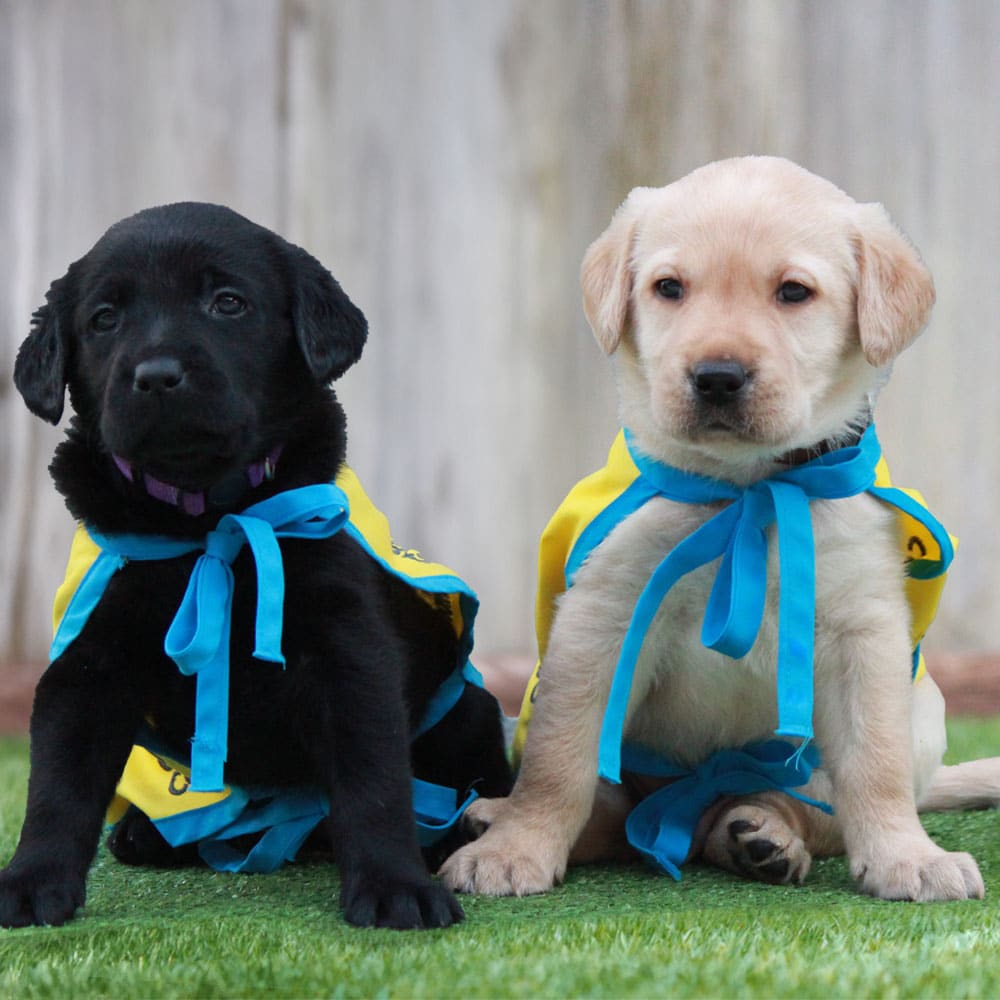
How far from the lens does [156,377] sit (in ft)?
8.07

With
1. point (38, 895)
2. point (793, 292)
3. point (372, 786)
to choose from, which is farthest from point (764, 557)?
point (38, 895)

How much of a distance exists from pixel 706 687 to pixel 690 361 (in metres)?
0.74

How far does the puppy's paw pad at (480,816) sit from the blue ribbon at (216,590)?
66 cm

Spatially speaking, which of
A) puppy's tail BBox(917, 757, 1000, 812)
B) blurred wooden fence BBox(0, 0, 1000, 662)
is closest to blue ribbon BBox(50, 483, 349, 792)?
puppy's tail BBox(917, 757, 1000, 812)

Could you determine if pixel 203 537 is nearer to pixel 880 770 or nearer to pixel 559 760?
pixel 559 760

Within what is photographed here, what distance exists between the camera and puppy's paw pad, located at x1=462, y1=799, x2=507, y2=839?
303 centimetres

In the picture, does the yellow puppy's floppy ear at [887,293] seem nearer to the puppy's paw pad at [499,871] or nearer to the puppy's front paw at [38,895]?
the puppy's paw pad at [499,871]

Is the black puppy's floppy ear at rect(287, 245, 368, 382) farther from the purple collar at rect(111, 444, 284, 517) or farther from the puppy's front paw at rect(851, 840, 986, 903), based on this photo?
the puppy's front paw at rect(851, 840, 986, 903)

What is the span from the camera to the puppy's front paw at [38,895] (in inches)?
92.0

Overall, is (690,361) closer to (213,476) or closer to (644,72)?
(213,476)

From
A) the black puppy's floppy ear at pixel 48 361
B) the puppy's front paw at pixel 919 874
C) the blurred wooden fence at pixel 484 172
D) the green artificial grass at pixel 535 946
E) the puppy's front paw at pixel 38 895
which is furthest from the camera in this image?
the blurred wooden fence at pixel 484 172

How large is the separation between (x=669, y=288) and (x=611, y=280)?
0.20 m

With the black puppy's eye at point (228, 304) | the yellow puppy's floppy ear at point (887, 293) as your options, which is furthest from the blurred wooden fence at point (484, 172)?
the black puppy's eye at point (228, 304)

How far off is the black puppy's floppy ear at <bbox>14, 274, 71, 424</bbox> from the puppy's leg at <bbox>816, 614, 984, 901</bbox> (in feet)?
5.28
